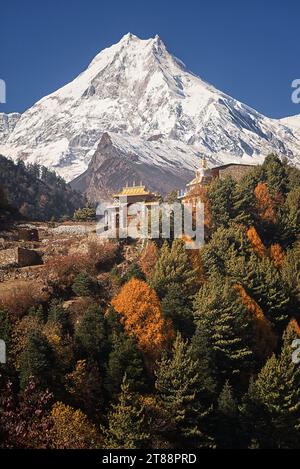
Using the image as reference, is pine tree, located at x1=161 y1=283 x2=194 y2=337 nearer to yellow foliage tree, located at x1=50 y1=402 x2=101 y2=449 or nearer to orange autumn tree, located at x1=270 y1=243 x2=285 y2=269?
yellow foliage tree, located at x1=50 y1=402 x2=101 y2=449

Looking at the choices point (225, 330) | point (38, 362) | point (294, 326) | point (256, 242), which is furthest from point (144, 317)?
point (256, 242)

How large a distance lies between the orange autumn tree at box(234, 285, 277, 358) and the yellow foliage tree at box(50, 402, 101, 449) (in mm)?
12924

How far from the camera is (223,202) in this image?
4781 cm

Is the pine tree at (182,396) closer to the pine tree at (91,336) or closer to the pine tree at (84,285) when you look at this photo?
the pine tree at (91,336)

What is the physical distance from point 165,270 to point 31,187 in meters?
86.9

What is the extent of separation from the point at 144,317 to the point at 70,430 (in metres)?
9.89

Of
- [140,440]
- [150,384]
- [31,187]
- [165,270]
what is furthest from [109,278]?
[31,187]

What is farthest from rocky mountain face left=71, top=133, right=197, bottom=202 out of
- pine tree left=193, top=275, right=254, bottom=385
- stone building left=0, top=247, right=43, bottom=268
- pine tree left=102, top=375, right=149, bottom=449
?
pine tree left=102, top=375, right=149, bottom=449

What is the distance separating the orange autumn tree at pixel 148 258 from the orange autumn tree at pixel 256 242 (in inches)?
289

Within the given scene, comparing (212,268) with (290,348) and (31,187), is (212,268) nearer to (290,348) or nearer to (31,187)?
(290,348)

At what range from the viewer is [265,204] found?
51188 millimetres

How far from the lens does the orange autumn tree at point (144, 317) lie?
1366 inches

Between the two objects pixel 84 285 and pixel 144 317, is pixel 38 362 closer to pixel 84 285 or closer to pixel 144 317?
pixel 144 317

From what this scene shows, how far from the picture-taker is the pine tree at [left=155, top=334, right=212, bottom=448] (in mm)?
30484
